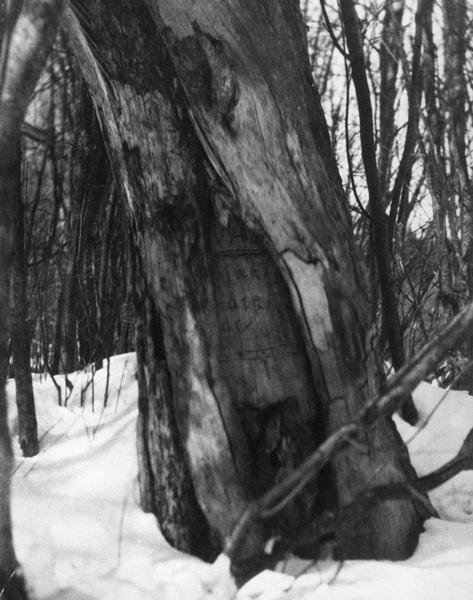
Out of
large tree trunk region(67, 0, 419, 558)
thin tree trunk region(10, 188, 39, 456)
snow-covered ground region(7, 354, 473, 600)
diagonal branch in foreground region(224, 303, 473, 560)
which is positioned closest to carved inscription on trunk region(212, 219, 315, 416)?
large tree trunk region(67, 0, 419, 558)

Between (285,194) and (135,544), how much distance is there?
110 cm

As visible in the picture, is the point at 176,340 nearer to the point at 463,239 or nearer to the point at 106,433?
the point at 106,433

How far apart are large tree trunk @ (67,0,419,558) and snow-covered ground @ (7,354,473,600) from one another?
13cm

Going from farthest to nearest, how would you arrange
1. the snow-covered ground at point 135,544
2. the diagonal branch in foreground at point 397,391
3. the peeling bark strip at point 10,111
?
the snow-covered ground at point 135,544
the diagonal branch in foreground at point 397,391
the peeling bark strip at point 10,111

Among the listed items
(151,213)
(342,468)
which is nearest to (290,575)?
(342,468)

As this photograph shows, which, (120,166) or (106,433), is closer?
(120,166)

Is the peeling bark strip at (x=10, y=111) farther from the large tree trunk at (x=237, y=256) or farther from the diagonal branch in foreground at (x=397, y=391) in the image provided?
the diagonal branch in foreground at (x=397, y=391)

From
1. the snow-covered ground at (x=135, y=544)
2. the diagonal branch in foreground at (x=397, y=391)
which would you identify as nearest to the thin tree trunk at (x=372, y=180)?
the snow-covered ground at (x=135, y=544)

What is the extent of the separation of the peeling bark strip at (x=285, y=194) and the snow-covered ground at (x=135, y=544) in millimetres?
165

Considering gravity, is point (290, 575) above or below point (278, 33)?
below

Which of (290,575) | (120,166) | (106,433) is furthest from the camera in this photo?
(106,433)

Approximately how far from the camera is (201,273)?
2.38 meters

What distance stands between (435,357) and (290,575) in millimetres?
797

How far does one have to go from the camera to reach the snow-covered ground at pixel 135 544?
213 centimetres
